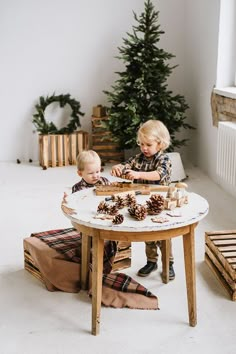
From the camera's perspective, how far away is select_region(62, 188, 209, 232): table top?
2205 mm

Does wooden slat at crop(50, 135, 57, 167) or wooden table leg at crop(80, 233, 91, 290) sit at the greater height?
wooden slat at crop(50, 135, 57, 167)

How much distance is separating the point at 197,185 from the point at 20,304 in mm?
2721

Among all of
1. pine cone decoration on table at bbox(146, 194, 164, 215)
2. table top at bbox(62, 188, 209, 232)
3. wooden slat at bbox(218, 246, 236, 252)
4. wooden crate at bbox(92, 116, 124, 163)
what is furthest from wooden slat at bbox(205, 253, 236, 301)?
wooden crate at bbox(92, 116, 124, 163)

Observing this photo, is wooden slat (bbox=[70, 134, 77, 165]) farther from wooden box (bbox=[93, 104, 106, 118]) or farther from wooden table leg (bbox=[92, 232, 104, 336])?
wooden table leg (bbox=[92, 232, 104, 336])

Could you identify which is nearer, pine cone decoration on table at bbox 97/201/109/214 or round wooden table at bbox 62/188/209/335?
round wooden table at bbox 62/188/209/335

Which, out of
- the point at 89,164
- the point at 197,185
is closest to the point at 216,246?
the point at 89,164

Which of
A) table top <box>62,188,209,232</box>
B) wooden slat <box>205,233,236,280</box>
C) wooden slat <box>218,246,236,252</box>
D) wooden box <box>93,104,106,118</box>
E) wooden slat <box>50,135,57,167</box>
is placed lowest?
wooden slat <box>205,233,236,280</box>

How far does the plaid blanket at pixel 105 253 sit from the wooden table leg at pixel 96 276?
0.40 m

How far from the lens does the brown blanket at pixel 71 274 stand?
268 cm

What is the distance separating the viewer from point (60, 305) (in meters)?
2.67

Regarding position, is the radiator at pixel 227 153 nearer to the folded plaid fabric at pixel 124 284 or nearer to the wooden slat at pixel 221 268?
the wooden slat at pixel 221 268

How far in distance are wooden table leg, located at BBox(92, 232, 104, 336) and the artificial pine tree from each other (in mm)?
2908

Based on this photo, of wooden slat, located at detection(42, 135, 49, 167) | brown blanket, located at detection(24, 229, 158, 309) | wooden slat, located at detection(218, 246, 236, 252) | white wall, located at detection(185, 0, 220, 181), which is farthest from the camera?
wooden slat, located at detection(42, 135, 49, 167)

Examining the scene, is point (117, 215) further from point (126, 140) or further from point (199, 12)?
point (199, 12)
